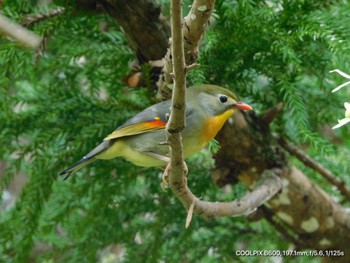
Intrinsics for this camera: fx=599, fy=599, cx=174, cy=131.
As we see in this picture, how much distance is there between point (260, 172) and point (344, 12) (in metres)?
0.77

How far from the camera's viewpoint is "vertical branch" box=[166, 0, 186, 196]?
0.98 meters

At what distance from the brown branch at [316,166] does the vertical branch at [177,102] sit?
3.84ft

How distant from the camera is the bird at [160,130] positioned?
2117 mm

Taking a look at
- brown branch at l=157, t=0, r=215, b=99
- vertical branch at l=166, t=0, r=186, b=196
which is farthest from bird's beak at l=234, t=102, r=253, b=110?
vertical branch at l=166, t=0, r=186, b=196

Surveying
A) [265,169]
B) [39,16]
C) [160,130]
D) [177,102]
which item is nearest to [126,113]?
[160,130]

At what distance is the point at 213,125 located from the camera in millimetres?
2195

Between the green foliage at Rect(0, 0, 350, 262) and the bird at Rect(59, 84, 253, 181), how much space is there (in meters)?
0.07

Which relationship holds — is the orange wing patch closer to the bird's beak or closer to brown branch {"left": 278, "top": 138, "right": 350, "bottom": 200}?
the bird's beak

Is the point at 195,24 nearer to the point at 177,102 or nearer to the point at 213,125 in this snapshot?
the point at 177,102

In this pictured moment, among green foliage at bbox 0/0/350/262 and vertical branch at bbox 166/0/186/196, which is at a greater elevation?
vertical branch at bbox 166/0/186/196

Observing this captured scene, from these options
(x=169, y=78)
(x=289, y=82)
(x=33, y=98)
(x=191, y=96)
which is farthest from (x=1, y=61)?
(x=289, y=82)

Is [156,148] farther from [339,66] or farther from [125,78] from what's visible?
[339,66]

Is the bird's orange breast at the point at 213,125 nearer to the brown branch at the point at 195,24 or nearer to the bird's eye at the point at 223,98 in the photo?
the bird's eye at the point at 223,98

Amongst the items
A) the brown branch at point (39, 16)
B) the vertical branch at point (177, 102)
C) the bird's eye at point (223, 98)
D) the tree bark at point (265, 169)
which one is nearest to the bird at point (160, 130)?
the bird's eye at point (223, 98)
